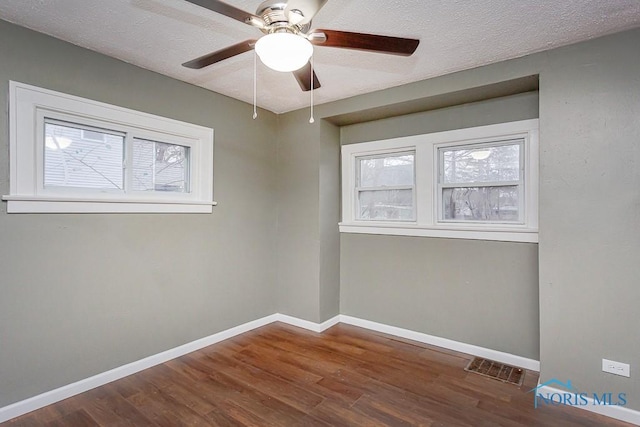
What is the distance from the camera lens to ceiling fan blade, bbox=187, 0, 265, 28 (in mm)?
1376

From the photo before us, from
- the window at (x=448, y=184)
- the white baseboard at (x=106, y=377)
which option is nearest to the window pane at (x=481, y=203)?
the window at (x=448, y=184)

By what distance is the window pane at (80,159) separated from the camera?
233 cm

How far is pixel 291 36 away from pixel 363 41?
0.39 meters

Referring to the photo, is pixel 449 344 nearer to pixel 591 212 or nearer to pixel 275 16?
pixel 591 212

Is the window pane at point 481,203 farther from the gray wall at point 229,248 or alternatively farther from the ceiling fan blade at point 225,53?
the ceiling fan blade at point 225,53

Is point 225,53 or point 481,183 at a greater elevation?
point 225,53

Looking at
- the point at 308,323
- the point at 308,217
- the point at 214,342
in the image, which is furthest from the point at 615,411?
the point at 214,342

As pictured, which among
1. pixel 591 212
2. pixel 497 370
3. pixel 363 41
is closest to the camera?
pixel 363 41

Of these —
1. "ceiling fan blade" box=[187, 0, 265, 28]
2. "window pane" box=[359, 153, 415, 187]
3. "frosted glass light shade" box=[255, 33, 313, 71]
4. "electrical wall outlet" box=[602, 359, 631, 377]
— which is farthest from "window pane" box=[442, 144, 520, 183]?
"ceiling fan blade" box=[187, 0, 265, 28]

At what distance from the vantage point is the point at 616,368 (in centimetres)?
215

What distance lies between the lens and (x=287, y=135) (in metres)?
3.92

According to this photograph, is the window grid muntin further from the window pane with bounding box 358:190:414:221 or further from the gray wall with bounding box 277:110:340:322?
the window pane with bounding box 358:190:414:221

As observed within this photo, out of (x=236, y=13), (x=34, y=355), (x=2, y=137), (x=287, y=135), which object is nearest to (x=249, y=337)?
(x=34, y=355)

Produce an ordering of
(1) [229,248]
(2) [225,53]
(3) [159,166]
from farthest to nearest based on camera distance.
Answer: (1) [229,248] < (3) [159,166] < (2) [225,53]
